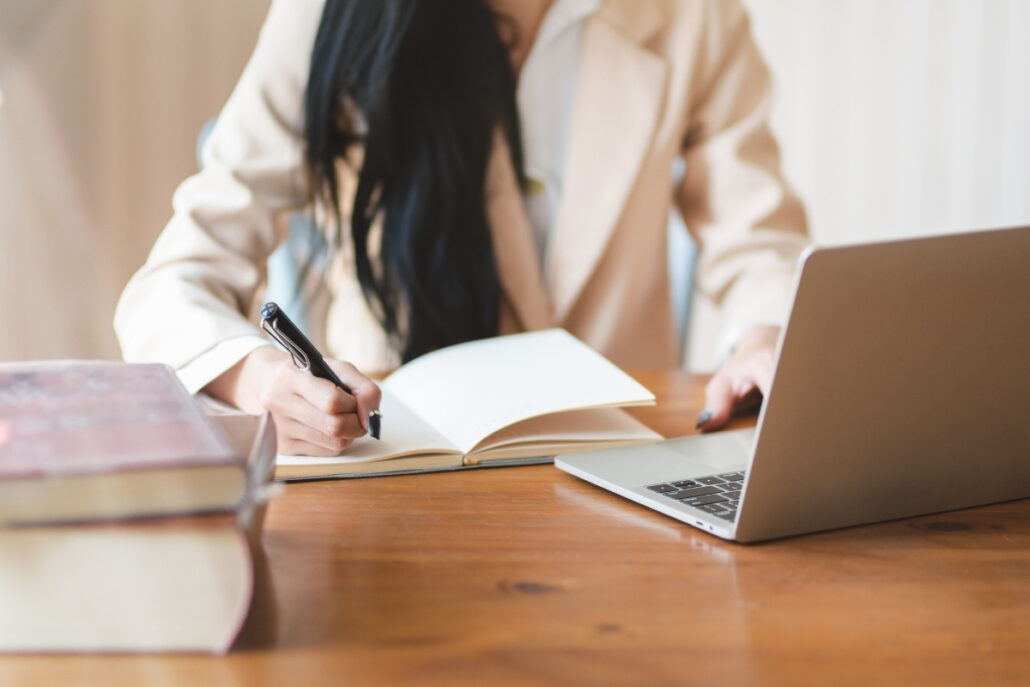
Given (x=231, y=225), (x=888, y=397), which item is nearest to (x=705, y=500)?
(x=888, y=397)

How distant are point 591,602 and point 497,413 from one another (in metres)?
0.27

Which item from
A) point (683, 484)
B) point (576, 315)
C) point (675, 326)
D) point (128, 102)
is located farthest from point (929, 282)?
point (128, 102)

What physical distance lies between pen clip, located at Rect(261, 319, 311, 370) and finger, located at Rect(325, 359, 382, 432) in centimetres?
3

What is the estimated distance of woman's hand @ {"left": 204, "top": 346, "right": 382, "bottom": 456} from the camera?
639mm

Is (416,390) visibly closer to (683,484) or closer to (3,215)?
(683,484)

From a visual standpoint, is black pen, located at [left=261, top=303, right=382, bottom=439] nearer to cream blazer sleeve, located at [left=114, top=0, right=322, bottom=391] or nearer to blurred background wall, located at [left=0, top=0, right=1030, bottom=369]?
cream blazer sleeve, located at [left=114, top=0, right=322, bottom=391]

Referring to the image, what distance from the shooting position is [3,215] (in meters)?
1.52

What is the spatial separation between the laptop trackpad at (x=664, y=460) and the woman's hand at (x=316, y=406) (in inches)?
5.4

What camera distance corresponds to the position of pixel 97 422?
400mm

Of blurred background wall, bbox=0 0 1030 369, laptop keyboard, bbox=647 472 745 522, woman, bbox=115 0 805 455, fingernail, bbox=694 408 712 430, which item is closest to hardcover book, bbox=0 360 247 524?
laptop keyboard, bbox=647 472 745 522

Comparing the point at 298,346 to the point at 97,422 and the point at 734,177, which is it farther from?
the point at 734,177

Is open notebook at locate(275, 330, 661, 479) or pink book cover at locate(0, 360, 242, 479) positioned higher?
pink book cover at locate(0, 360, 242, 479)

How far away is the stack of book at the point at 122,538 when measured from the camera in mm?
360

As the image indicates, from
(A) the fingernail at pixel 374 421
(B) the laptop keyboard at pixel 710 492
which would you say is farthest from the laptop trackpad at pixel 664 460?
(A) the fingernail at pixel 374 421
